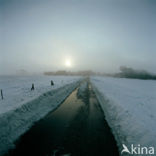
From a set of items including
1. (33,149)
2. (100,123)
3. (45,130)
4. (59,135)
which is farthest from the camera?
(100,123)

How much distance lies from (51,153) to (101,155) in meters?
2.35

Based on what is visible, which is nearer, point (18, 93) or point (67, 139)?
point (67, 139)

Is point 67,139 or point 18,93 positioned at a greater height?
point 18,93

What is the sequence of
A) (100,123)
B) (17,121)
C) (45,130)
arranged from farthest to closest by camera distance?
(100,123) → (17,121) → (45,130)

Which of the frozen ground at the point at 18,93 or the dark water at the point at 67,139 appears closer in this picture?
the dark water at the point at 67,139

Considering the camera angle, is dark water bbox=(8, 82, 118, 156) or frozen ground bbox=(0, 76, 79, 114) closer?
dark water bbox=(8, 82, 118, 156)

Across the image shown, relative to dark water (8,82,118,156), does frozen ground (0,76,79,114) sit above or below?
above

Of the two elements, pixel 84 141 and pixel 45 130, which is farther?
pixel 45 130

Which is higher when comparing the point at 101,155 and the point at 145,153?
the point at 145,153

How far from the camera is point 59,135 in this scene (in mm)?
6117

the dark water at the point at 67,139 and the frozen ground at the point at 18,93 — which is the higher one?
the frozen ground at the point at 18,93

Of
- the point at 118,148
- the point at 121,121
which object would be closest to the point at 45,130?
the point at 118,148

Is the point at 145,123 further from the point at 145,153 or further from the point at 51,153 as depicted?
the point at 51,153

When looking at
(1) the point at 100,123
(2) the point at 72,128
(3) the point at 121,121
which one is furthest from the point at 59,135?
(3) the point at 121,121
